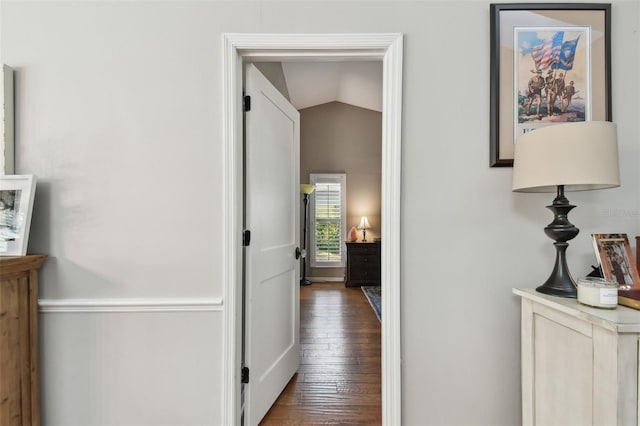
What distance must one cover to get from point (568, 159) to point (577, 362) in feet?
2.36

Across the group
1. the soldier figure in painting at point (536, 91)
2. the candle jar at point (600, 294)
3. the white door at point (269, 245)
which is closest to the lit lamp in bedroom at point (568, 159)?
the candle jar at point (600, 294)

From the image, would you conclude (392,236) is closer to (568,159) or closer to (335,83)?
(568,159)

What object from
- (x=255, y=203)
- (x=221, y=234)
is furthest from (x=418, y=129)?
(x=221, y=234)

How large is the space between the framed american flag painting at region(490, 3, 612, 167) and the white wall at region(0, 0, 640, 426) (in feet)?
0.23

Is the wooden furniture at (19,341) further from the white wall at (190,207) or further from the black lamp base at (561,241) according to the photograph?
the black lamp base at (561,241)

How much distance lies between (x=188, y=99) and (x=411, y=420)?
6.27 ft

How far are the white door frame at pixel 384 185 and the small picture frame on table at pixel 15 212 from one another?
0.88 m

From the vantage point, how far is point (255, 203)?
1656mm

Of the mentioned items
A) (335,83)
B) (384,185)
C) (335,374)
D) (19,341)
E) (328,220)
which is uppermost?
(335,83)

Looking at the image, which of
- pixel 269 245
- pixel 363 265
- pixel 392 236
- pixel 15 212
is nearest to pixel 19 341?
pixel 15 212

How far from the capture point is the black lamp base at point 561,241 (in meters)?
1.18

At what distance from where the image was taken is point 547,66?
1.42 m

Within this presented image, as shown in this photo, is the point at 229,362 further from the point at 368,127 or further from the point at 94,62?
the point at 368,127

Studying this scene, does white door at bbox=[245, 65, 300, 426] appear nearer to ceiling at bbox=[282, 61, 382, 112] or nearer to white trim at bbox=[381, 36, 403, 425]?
white trim at bbox=[381, 36, 403, 425]
